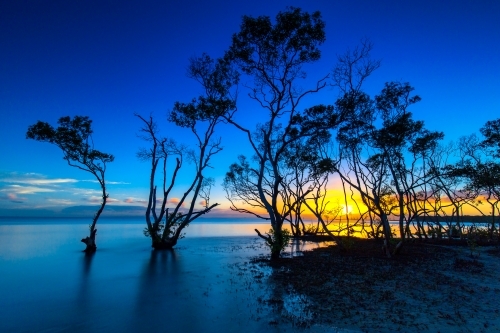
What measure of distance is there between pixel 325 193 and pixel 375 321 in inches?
1272

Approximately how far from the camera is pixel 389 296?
927 centimetres

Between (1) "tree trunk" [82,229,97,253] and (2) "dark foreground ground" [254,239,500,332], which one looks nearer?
(2) "dark foreground ground" [254,239,500,332]

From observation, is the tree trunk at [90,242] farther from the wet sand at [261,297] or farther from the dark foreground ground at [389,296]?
the dark foreground ground at [389,296]

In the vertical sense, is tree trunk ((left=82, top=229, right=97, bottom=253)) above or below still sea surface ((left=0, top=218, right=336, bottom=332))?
above

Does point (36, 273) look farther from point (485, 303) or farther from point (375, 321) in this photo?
point (485, 303)

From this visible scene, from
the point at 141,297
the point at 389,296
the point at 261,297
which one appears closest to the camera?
the point at 389,296

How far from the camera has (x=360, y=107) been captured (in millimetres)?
21250

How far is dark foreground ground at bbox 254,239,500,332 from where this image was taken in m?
7.15

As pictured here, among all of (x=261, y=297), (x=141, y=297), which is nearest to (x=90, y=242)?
(x=141, y=297)

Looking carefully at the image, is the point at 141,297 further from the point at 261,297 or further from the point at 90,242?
the point at 90,242

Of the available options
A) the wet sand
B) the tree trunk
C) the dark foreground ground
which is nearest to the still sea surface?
the wet sand

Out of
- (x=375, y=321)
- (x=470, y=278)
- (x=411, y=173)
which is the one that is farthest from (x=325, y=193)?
(x=375, y=321)

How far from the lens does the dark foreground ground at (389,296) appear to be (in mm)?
7146

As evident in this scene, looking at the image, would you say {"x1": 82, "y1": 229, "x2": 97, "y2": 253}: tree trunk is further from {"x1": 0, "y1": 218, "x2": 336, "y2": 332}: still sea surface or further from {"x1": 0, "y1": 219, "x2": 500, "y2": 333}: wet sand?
{"x1": 0, "y1": 219, "x2": 500, "y2": 333}: wet sand
